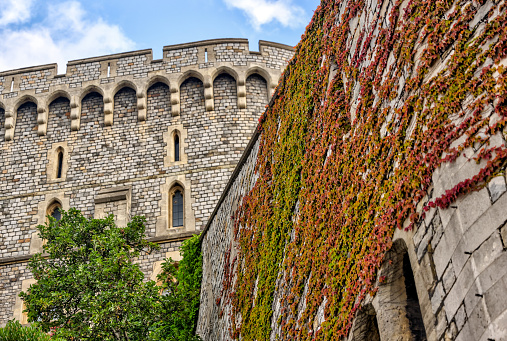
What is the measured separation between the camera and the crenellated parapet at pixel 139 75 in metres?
22.2

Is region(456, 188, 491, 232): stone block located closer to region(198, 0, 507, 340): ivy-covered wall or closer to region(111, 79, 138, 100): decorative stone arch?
region(198, 0, 507, 340): ivy-covered wall

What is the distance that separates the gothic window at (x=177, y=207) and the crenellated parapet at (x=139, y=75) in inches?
112

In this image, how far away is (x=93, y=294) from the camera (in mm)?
13516

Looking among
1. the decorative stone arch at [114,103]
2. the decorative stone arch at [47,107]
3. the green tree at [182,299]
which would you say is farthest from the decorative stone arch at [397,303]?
the decorative stone arch at [47,107]

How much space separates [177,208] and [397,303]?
15704 mm

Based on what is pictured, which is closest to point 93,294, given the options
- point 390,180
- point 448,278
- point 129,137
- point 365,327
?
point 129,137

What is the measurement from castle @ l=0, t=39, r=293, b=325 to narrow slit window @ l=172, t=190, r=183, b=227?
0.12ft

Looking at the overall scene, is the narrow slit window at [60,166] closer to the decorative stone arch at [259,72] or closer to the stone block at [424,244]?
the decorative stone arch at [259,72]

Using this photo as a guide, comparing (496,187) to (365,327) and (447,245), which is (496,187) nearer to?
(447,245)

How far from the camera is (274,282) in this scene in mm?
8570

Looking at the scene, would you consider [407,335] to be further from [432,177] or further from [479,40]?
[479,40]

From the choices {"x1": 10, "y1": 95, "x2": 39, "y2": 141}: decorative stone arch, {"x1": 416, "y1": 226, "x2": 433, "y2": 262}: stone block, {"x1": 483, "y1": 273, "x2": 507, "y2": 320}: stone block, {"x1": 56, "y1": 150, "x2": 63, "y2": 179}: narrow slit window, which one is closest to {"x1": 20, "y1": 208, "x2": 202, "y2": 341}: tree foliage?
{"x1": 56, "y1": 150, "x2": 63, "y2": 179}: narrow slit window

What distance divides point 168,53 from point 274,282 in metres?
15.6

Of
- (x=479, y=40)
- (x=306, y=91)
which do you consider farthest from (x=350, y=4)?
(x=479, y=40)
